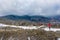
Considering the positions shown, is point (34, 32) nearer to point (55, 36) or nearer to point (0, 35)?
point (55, 36)

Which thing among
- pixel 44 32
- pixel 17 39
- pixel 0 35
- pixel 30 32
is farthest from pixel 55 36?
pixel 0 35

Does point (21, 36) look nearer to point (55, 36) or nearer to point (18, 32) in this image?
point (18, 32)

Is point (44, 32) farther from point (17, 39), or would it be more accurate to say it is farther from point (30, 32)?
point (17, 39)

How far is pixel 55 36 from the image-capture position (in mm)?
Result: 24906

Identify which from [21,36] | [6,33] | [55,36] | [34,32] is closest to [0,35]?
[6,33]

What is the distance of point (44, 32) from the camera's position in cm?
2558

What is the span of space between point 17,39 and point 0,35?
2.26 m

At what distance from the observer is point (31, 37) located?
78.8 ft

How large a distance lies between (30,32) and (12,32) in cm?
220

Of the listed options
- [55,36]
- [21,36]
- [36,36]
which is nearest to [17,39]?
[21,36]

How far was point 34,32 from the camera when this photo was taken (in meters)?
24.8

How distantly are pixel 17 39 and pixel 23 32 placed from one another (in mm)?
1273

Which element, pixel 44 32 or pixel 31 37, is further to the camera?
pixel 44 32

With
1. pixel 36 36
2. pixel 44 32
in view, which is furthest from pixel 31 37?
pixel 44 32
